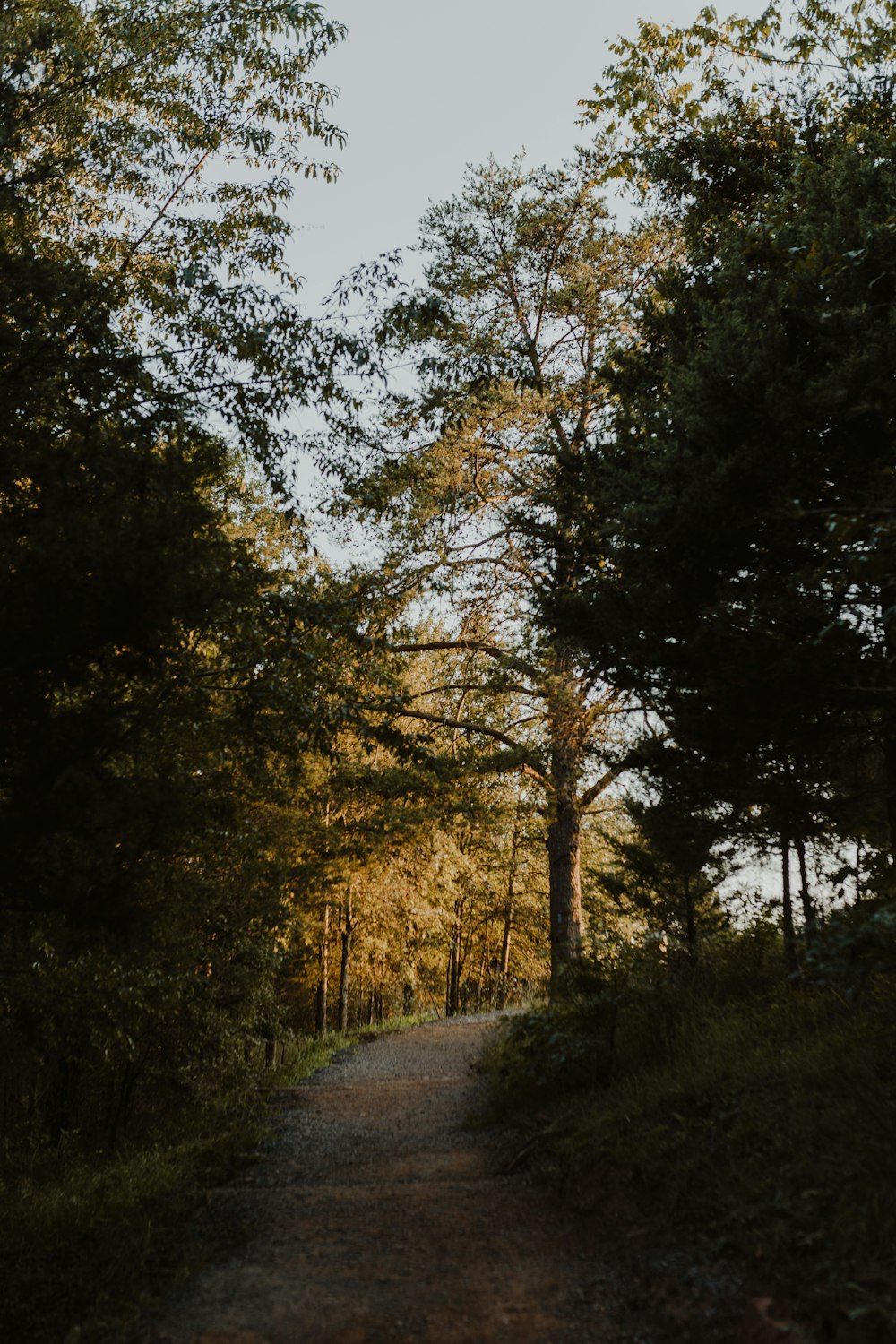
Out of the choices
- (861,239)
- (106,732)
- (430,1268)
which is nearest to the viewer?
(430,1268)

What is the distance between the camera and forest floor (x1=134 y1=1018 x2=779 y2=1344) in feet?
12.8

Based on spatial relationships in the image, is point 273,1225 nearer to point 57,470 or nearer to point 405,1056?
point 57,470

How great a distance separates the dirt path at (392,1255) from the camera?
3973 millimetres

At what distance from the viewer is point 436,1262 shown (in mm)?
4801

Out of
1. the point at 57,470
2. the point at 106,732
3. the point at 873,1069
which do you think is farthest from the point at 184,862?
the point at 873,1069

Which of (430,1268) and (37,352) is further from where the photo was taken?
(37,352)

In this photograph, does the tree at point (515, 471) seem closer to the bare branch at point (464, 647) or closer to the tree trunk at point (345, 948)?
the bare branch at point (464, 647)

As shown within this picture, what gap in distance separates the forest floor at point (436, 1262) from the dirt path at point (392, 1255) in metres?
0.01

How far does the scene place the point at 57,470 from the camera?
5855mm

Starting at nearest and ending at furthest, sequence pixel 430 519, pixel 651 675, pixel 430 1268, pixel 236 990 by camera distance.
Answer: pixel 430 1268
pixel 651 675
pixel 236 990
pixel 430 519

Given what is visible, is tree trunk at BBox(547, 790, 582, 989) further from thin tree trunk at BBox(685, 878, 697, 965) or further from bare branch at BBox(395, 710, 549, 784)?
thin tree trunk at BBox(685, 878, 697, 965)

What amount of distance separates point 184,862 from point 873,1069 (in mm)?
8128

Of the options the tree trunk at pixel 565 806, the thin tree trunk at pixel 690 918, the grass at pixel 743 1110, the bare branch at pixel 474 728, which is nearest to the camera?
the grass at pixel 743 1110

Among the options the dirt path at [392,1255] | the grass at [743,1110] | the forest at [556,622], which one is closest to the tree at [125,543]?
the forest at [556,622]
